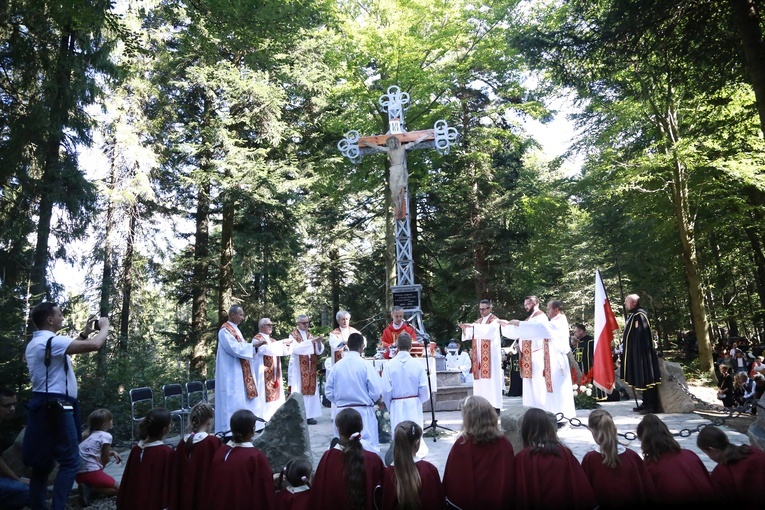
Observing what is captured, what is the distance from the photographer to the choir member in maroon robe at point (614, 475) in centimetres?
360

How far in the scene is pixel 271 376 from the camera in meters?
9.79

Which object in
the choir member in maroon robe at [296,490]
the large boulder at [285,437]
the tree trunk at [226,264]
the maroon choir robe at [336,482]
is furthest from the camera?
the tree trunk at [226,264]

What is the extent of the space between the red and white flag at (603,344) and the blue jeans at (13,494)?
25.8 feet

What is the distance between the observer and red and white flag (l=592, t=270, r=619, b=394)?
28.9 ft

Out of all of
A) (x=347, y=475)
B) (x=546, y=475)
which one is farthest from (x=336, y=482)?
(x=546, y=475)

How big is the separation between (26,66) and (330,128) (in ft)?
31.9

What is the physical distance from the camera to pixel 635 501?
360 centimetres

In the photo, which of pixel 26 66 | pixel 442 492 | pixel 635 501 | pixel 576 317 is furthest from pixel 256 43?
pixel 576 317

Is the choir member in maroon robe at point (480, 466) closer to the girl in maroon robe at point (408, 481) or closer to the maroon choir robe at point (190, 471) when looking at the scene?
the girl in maroon robe at point (408, 481)

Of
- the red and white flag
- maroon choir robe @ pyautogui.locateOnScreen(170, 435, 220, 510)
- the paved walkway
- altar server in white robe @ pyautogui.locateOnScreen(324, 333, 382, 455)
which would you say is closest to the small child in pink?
the paved walkway

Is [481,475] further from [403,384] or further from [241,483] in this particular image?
[403,384]

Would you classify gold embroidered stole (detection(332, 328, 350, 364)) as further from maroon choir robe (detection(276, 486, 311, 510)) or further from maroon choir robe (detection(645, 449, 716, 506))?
maroon choir robe (detection(645, 449, 716, 506))

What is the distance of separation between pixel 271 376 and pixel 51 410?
5.42 metres

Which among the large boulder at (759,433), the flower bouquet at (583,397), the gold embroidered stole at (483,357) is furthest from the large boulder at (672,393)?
the large boulder at (759,433)
